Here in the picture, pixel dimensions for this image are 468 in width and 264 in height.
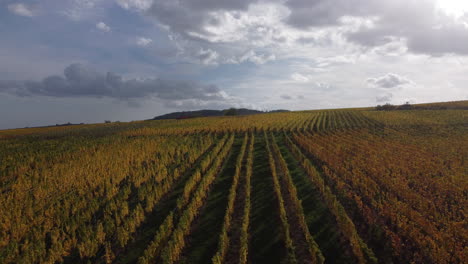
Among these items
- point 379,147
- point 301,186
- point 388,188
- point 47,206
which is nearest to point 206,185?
point 301,186

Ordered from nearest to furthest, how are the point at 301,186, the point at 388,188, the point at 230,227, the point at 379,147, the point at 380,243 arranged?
1. the point at 380,243
2. the point at 230,227
3. the point at 388,188
4. the point at 301,186
5. the point at 379,147

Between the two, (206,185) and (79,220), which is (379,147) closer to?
(206,185)

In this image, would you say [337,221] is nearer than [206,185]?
Yes

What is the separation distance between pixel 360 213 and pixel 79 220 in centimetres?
1307

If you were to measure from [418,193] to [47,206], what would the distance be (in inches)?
789

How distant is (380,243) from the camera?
9102 millimetres

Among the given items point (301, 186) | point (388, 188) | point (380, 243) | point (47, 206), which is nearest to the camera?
point (380, 243)

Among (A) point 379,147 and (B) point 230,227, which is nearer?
(B) point 230,227

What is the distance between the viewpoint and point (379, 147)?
24.6m

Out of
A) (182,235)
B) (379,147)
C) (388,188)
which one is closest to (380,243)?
(388,188)

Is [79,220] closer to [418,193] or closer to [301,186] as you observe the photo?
[301,186]

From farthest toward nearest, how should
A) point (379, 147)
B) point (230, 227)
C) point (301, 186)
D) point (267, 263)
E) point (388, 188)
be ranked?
1. point (379, 147)
2. point (301, 186)
3. point (388, 188)
4. point (230, 227)
5. point (267, 263)

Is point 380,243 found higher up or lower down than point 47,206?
lower down

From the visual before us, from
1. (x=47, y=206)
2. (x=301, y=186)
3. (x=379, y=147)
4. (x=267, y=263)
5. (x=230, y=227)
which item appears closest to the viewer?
(x=267, y=263)
